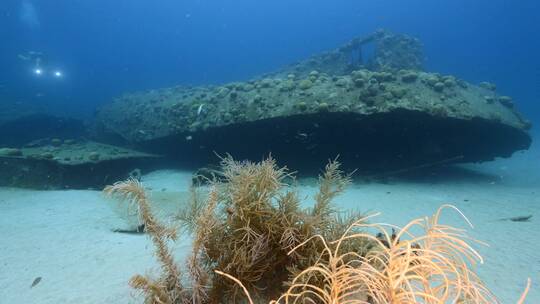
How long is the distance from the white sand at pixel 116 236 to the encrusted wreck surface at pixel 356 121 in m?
1.43

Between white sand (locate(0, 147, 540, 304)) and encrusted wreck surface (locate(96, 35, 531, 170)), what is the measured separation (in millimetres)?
1432

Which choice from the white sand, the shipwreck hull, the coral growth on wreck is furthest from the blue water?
the coral growth on wreck

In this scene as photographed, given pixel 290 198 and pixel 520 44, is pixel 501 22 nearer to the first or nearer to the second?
pixel 520 44

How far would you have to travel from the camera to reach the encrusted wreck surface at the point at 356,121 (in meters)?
10.1

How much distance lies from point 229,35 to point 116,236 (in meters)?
194

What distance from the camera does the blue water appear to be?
9606cm

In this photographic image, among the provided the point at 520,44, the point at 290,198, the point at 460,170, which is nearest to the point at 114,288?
the point at 290,198

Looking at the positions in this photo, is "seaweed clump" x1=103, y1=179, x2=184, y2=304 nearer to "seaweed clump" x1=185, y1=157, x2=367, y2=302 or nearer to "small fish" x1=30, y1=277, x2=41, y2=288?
"seaweed clump" x1=185, y1=157, x2=367, y2=302

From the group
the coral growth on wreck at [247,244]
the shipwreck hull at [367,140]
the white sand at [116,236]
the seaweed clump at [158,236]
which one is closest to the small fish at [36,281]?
the white sand at [116,236]

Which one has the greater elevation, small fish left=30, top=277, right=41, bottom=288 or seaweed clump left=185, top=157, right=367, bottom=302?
seaweed clump left=185, top=157, right=367, bottom=302

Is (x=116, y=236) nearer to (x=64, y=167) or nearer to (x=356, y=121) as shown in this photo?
(x=64, y=167)

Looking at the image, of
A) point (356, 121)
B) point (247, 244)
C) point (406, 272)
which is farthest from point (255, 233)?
point (356, 121)

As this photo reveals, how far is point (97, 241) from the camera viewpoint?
19.5 feet

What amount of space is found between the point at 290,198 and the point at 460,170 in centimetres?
1256
